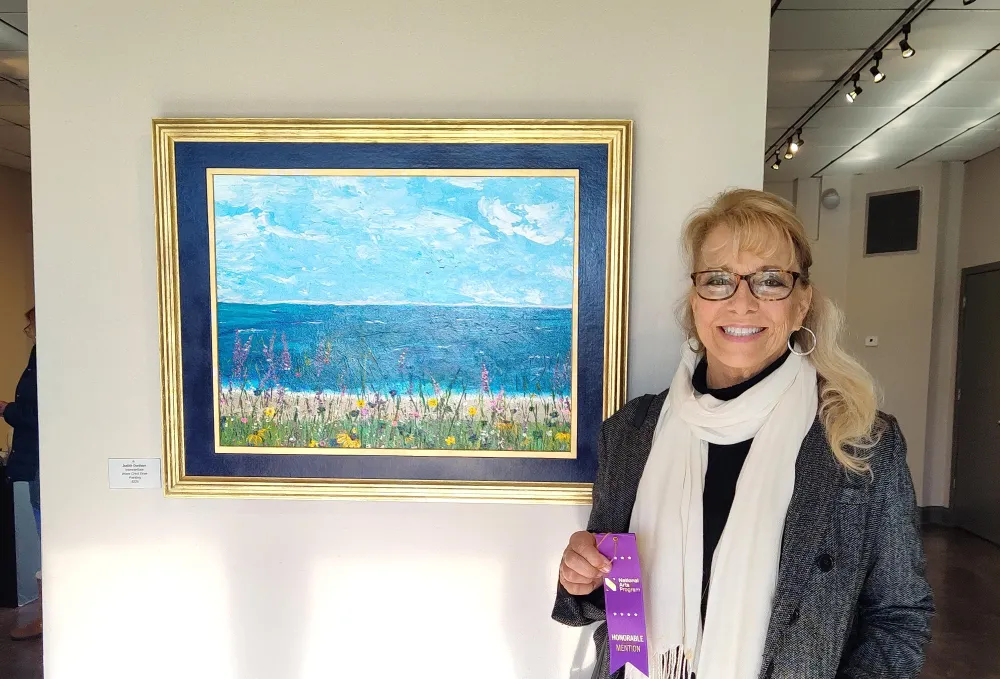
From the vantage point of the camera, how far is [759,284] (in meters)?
1.18

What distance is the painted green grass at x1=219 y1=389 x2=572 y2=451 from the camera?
62.4 inches

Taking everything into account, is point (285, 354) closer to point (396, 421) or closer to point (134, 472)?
point (396, 421)

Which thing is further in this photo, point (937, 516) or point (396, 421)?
point (937, 516)

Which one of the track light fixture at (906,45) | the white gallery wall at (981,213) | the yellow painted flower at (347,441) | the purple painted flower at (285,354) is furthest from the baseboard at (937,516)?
the purple painted flower at (285,354)

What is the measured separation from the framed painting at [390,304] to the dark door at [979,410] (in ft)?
17.1

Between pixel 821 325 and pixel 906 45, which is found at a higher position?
pixel 906 45

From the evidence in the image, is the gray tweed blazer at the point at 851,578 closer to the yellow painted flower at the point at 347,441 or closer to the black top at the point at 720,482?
the black top at the point at 720,482

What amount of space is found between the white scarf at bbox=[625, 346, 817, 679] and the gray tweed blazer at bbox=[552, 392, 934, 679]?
0.04 meters

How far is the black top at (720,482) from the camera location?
120 cm

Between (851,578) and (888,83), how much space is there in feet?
12.5

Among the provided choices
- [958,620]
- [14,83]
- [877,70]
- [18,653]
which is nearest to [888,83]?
[877,70]

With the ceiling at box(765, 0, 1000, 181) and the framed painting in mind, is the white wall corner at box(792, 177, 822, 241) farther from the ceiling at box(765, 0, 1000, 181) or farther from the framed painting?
the framed painting

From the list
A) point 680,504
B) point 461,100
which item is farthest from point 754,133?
point 680,504

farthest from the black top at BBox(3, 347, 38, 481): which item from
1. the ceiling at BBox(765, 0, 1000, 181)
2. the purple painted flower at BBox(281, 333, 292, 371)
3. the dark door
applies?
the dark door
